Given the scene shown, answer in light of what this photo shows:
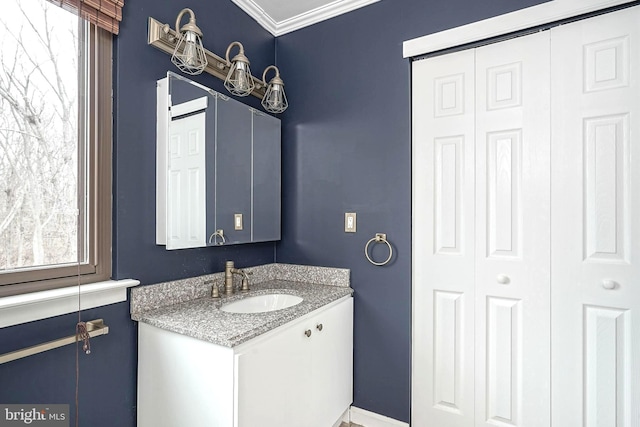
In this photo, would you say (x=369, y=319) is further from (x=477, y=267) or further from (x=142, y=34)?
(x=142, y=34)

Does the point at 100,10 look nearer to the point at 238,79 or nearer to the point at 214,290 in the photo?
the point at 238,79

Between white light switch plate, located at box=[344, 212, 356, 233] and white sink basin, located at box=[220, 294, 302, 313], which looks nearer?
white sink basin, located at box=[220, 294, 302, 313]

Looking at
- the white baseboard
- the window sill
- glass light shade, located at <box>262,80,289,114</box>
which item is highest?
glass light shade, located at <box>262,80,289,114</box>

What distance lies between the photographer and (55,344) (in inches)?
44.8

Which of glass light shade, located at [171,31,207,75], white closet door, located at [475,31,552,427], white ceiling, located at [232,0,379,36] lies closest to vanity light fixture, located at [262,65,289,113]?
white ceiling, located at [232,0,379,36]

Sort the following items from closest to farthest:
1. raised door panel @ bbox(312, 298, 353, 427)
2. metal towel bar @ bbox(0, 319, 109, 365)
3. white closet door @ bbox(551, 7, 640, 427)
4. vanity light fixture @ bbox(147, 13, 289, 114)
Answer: metal towel bar @ bbox(0, 319, 109, 365)
white closet door @ bbox(551, 7, 640, 427)
vanity light fixture @ bbox(147, 13, 289, 114)
raised door panel @ bbox(312, 298, 353, 427)

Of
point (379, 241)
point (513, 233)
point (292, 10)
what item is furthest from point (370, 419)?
point (292, 10)

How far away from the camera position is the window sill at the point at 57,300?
1058 mm

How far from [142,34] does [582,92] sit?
6.42 ft

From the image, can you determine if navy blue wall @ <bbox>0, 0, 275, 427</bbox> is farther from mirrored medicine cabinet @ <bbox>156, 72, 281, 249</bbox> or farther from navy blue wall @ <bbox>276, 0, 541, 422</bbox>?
navy blue wall @ <bbox>276, 0, 541, 422</bbox>

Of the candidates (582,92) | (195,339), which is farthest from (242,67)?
(582,92)

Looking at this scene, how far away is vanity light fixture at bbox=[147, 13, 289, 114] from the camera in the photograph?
1.52 m

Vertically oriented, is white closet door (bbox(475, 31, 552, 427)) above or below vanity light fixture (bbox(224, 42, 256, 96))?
below

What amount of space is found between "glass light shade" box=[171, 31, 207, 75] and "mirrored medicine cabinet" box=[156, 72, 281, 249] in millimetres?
82
